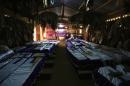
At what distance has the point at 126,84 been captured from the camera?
282 cm

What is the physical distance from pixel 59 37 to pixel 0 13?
18015 millimetres

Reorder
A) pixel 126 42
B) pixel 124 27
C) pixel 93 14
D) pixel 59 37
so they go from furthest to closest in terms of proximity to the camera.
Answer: pixel 59 37 → pixel 93 14 → pixel 124 27 → pixel 126 42

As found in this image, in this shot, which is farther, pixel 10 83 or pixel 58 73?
pixel 58 73

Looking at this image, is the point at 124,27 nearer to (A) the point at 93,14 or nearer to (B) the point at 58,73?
(B) the point at 58,73

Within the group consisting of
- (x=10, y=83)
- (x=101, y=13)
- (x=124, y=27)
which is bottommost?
(x=10, y=83)

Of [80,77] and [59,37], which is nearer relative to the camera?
[80,77]

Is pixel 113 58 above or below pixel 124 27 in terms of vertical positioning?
below

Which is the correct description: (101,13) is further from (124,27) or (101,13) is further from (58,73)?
(58,73)

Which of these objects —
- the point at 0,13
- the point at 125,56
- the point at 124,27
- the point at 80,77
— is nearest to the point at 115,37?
the point at 124,27

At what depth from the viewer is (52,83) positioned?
16.1ft

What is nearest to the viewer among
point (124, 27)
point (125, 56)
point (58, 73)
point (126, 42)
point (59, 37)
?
point (125, 56)

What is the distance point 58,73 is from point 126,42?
2251mm

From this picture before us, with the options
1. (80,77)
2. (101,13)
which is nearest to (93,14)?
(101,13)

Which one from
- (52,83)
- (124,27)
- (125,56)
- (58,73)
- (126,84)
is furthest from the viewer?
(124,27)
